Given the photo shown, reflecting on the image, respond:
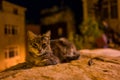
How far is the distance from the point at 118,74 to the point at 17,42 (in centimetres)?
1249

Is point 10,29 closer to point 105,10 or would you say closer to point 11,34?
point 11,34

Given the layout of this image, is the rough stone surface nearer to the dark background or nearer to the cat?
the cat

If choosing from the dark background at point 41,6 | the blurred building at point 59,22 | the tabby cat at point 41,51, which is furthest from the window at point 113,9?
the tabby cat at point 41,51

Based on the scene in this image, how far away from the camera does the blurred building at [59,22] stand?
57.5ft

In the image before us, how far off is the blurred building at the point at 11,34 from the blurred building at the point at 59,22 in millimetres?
2896

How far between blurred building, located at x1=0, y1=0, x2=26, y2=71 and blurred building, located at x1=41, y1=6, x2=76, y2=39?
9.50ft

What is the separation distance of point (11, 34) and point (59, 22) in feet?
15.2

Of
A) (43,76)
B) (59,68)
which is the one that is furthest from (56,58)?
(43,76)

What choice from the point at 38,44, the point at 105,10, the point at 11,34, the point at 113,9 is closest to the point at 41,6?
the point at 11,34

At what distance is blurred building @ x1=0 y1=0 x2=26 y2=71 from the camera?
44.5 feet

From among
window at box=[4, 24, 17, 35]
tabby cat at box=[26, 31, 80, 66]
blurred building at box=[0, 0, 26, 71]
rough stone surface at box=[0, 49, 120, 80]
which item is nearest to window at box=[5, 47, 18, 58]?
blurred building at box=[0, 0, 26, 71]

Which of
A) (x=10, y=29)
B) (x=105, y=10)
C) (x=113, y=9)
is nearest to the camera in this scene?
(x=113, y=9)

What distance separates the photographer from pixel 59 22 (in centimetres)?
1786

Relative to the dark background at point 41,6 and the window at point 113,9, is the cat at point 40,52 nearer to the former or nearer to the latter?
the window at point 113,9
